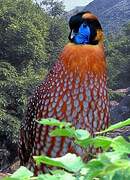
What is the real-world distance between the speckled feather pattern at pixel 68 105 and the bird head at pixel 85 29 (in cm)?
18

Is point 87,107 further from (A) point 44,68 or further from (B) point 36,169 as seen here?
(A) point 44,68

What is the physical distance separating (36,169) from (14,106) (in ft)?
67.1

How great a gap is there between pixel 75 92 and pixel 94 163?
239 centimetres

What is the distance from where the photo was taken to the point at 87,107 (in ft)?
10.6

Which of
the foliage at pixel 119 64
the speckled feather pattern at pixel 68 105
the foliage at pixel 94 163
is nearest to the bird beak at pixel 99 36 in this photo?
the speckled feather pattern at pixel 68 105

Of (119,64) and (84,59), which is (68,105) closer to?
(84,59)

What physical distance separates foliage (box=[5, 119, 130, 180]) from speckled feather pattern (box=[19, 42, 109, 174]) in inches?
85.1

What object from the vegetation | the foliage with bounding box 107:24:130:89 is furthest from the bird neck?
the foliage with bounding box 107:24:130:89

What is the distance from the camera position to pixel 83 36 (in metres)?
3.43

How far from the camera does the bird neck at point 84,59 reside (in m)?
3.35

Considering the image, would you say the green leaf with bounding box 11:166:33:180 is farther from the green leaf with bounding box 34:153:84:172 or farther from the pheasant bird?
the pheasant bird

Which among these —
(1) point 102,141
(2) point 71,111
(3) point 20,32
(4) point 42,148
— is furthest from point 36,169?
(3) point 20,32

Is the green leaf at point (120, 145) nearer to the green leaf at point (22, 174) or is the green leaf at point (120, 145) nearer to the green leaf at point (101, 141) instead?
the green leaf at point (101, 141)

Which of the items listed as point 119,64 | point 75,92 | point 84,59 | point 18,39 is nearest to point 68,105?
point 75,92
